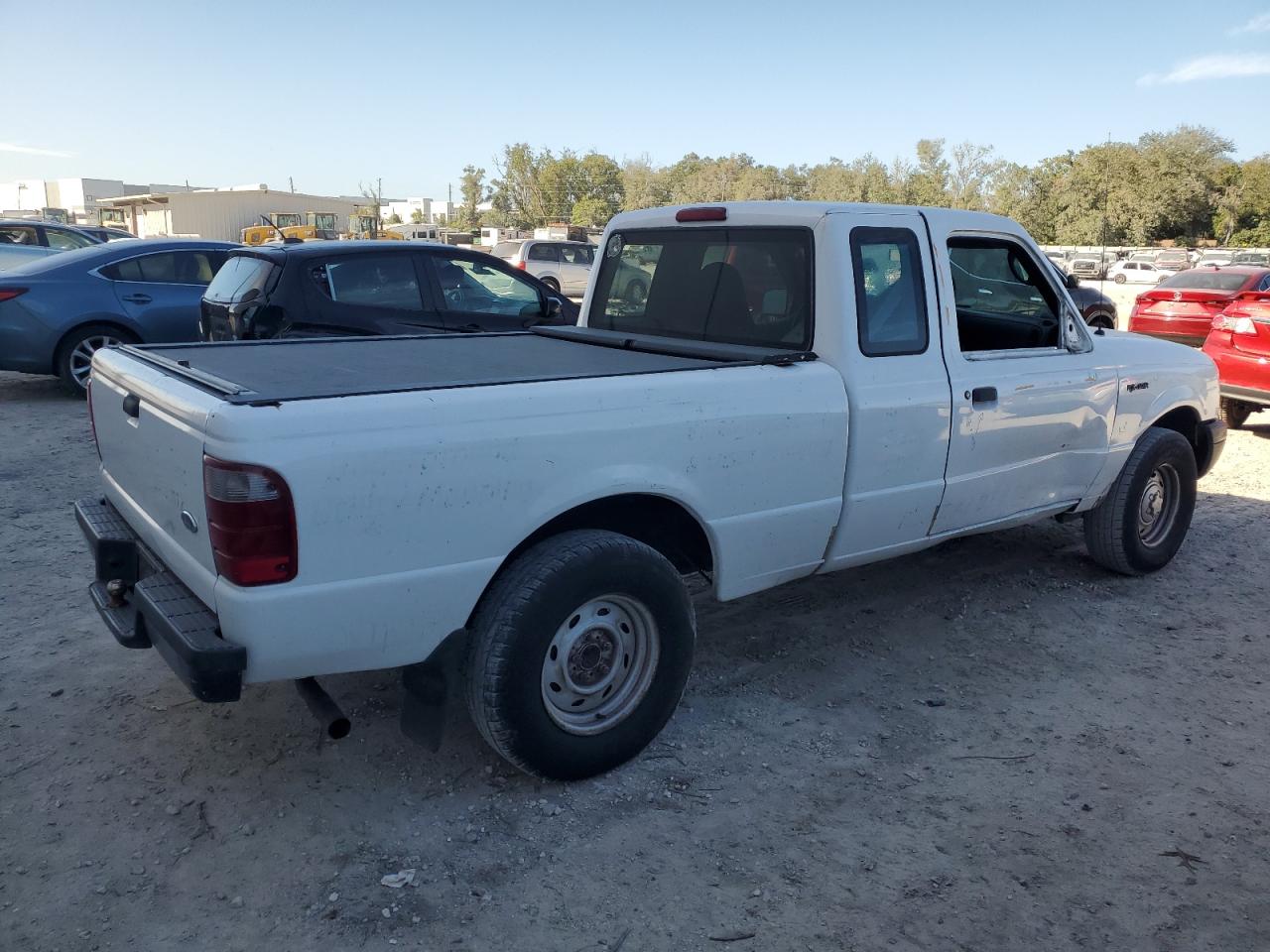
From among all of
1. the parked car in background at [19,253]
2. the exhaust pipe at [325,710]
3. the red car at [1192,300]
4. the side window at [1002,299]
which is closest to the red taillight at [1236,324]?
the red car at [1192,300]

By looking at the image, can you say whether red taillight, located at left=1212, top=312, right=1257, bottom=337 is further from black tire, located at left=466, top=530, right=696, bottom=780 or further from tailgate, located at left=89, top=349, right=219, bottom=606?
tailgate, located at left=89, top=349, right=219, bottom=606

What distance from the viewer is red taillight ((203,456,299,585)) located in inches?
102

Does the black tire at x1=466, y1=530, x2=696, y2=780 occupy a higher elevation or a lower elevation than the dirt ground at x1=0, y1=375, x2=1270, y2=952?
higher

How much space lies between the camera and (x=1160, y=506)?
18.9ft

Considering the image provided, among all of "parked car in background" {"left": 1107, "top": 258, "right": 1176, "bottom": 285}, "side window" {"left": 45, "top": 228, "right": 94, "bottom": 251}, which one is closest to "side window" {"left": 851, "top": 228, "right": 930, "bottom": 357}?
"side window" {"left": 45, "top": 228, "right": 94, "bottom": 251}

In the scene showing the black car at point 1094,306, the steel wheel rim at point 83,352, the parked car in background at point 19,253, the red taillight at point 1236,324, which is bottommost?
the steel wheel rim at point 83,352

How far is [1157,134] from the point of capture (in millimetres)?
75625

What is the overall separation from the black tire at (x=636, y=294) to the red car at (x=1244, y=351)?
6.62 metres

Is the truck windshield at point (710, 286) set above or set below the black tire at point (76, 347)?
above

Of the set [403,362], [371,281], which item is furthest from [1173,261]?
[403,362]

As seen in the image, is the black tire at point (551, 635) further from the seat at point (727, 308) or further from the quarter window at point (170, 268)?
the quarter window at point (170, 268)

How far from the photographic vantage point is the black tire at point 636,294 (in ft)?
16.0

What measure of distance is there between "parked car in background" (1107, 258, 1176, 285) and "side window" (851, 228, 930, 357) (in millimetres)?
38530

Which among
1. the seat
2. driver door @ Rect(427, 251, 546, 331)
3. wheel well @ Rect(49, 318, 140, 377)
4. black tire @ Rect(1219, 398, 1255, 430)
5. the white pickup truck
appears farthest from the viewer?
black tire @ Rect(1219, 398, 1255, 430)
